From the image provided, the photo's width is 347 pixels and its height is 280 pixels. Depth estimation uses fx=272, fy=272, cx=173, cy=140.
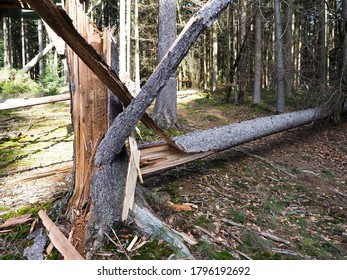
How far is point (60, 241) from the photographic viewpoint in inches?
103

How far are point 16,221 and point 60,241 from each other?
82 cm

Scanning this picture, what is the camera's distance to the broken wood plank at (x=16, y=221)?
301 cm

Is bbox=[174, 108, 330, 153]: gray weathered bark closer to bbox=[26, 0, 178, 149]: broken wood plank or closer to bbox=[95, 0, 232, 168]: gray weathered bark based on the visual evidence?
bbox=[95, 0, 232, 168]: gray weathered bark

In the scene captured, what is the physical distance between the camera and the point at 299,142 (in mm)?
7824

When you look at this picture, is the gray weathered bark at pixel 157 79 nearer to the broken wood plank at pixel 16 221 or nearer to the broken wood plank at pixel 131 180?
the broken wood plank at pixel 131 180

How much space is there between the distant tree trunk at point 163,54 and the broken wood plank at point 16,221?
4517 millimetres

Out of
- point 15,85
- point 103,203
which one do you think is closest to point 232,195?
point 103,203

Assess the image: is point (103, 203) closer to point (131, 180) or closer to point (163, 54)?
point (131, 180)

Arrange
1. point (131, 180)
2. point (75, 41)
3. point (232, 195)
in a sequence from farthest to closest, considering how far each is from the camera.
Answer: point (232, 195)
point (131, 180)
point (75, 41)

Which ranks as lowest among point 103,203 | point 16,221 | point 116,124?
point 16,221

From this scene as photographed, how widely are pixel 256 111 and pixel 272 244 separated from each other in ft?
27.8
